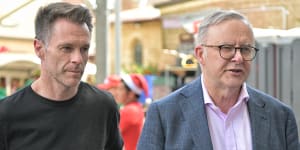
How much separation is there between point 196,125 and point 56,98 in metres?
0.65

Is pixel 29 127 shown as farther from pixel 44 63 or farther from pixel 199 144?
pixel 199 144

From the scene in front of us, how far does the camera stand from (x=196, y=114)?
8.28 feet

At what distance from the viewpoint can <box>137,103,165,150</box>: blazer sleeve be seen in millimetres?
2521

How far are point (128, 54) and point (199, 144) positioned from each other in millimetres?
38744

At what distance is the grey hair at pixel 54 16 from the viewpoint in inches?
106

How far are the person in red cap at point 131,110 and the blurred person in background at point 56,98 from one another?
7.61 ft

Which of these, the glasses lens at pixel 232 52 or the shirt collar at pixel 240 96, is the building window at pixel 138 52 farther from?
the glasses lens at pixel 232 52

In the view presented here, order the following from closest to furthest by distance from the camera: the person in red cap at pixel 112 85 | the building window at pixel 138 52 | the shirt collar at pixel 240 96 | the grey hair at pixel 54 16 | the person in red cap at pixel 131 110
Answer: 1. the shirt collar at pixel 240 96
2. the grey hair at pixel 54 16
3. the person in red cap at pixel 131 110
4. the person in red cap at pixel 112 85
5. the building window at pixel 138 52

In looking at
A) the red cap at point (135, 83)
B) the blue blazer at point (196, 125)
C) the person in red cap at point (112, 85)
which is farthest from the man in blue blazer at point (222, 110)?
the person in red cap at point (112, 85)

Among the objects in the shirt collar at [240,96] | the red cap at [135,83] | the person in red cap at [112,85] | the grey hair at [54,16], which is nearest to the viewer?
the shirt collar at [240,96]

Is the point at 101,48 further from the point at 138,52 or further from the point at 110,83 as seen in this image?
the point at 138,52

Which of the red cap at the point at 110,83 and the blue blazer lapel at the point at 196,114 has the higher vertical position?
the blue blazer lapel at the point at 196,114

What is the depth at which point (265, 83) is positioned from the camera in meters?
5.09

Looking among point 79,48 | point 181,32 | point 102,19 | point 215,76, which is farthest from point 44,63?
point 181,32
